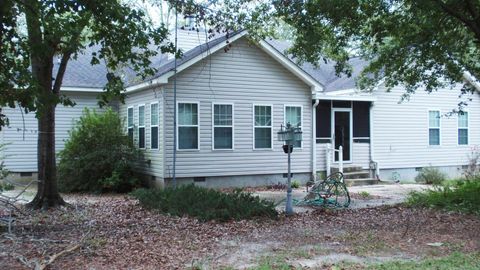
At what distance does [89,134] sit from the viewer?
16.4 meters

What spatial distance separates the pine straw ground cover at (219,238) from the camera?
674cm

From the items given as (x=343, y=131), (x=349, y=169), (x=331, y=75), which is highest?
(x=331, y=75)

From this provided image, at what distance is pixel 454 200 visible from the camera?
11.7 meters

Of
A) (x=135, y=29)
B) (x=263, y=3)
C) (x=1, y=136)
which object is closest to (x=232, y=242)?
(x=135, y=29)

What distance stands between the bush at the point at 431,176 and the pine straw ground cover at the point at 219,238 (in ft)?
29.4

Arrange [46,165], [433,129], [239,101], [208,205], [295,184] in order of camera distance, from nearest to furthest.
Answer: [208,205]
[46,165]
[239,101]
[295,184]
[433,129]

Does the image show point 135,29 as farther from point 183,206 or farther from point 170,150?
point 170,150

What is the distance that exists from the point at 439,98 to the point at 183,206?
15169mm

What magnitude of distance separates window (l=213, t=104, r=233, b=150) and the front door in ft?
14.6

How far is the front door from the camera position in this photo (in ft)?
62.1

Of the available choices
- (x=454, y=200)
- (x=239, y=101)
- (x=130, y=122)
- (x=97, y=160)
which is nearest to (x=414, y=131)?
(x=239, y=101)

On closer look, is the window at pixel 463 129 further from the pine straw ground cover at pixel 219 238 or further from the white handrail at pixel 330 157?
the pine straw ground cover at pixel 219 238

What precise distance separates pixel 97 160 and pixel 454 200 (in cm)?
1032

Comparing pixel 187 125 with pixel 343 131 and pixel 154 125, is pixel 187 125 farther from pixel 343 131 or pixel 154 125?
pixel 343 131
